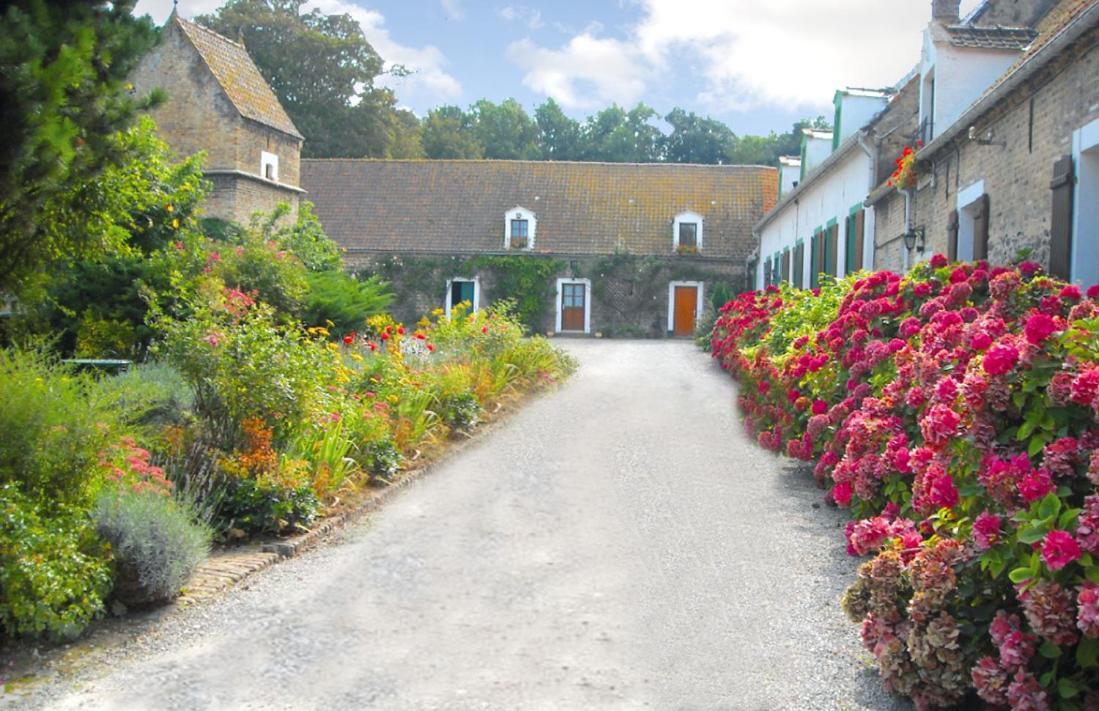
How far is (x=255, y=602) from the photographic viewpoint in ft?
21.3

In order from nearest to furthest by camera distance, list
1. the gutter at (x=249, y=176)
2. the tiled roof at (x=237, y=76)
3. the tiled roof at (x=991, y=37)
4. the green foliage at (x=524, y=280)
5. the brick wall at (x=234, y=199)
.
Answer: the tiled roof at (x=991, y=37) → the gutter at (x=249, y=176) → the brick wall at (x=234, y=199) → the tiled roof at (x=237, y=76) → the green foliage at (x=524, y=280)

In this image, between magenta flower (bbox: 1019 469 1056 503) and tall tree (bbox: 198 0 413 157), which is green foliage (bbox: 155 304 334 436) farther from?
tall tree (bbox: 198 0 413 157)

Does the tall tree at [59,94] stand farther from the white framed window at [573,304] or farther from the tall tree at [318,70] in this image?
the tall tree at [318,70]

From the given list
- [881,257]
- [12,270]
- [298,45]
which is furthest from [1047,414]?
[298,45]

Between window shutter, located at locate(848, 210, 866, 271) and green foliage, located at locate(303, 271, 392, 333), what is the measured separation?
926 cm

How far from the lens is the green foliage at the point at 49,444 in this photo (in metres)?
6.19

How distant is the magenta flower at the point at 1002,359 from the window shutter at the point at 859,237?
1524 centimetres

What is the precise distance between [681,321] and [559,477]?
92.6 feet

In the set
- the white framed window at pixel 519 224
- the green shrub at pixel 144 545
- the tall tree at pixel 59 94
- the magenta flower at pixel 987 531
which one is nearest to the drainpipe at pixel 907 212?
the tall tree at pixel 59 94

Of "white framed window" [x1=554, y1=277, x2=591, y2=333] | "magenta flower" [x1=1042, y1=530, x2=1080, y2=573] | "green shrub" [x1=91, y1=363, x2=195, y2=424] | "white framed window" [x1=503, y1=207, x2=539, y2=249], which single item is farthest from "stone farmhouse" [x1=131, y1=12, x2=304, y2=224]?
"magenta flower" [x1=1042, y1=530, x2=1080, y2=573]

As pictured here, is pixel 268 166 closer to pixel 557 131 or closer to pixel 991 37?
pixel 991 37

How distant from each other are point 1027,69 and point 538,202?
30473 millimetres

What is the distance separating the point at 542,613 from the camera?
6258mm

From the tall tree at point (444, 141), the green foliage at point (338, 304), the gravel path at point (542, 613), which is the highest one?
the tall tree at point (444, 141)
